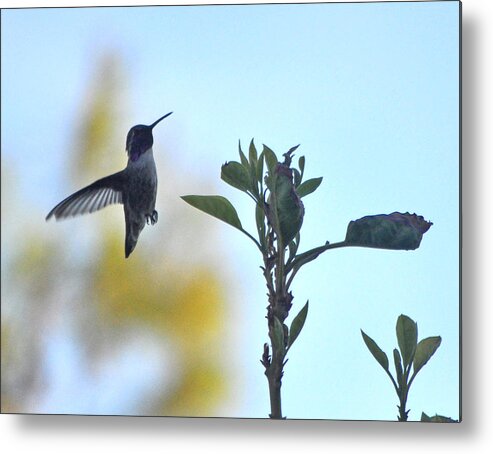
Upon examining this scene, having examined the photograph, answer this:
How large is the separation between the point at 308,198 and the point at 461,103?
292 millimetres

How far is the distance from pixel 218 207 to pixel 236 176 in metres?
0.06

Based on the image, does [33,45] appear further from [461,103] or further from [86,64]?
[461,103]

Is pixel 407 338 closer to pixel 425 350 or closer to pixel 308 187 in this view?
pixel 425 350

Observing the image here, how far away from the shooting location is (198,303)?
5.02 ft

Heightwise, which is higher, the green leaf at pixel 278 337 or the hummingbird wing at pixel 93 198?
the hummingbird wing at pixel 93 198

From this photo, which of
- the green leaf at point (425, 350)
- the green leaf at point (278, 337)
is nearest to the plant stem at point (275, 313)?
the green leaf at point (278, 337)

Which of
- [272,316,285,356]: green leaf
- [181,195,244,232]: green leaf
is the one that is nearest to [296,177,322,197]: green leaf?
[181,195,244,232]: green leaf

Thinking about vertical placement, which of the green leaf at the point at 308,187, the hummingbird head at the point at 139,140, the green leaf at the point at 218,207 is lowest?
the green leaf at the point at 218,207

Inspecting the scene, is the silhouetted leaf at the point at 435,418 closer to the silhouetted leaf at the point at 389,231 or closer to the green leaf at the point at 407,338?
the green leaf at the point at 407,338

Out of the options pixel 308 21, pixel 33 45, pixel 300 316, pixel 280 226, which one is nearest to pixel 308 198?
pixel 280 226

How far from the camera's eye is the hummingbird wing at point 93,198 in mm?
1556

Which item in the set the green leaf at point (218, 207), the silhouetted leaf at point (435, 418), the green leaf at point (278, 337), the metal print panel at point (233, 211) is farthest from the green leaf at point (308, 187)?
the silhouetted leaf at point (435, 418)

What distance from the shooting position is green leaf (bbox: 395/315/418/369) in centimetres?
147

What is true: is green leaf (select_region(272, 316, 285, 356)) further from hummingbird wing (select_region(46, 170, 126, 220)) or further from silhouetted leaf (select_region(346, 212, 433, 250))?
hummingbird wing (select_region(46, 170, 126, 220))
